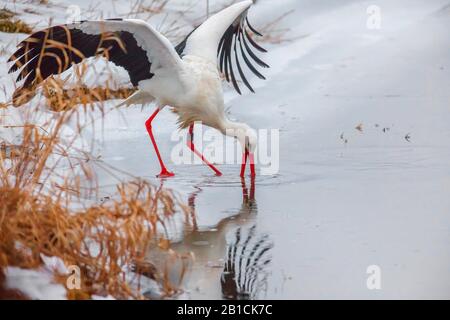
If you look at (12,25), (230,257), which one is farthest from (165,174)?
(12,25)

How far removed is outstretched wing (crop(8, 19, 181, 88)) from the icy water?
0.85m

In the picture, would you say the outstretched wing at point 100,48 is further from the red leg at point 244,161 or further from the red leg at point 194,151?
the red leg at point 244,161

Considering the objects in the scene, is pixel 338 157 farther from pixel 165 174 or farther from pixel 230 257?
pixel 230 257

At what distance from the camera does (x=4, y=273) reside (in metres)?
4.47

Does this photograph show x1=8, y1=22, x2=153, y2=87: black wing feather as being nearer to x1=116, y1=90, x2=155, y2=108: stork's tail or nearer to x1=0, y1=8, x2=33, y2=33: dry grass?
x1=116, y1=90, x2=155, y2=108: stork's tail

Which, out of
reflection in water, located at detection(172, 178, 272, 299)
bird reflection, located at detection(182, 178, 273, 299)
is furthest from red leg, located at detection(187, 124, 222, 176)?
reflection in water, located at detection(172, 178, 272, 299)

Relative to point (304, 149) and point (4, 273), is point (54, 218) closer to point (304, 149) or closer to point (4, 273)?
point (4, 273)

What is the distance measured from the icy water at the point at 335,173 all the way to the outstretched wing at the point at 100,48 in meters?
0.85

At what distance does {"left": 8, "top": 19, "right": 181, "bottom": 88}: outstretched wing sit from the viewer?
674 cm

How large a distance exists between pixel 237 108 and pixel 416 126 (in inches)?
69.2

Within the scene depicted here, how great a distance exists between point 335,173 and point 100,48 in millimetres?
2011

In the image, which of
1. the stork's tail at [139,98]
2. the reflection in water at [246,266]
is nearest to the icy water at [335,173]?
the reflection in water at [246,266]

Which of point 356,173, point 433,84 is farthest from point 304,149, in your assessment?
point 433,84

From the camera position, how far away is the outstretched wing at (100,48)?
6.74m
